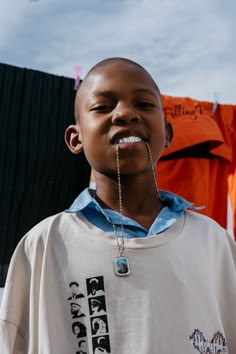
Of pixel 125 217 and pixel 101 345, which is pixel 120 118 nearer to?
pixel 125 217

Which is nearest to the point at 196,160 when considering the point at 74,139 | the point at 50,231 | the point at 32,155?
the point at 32,155

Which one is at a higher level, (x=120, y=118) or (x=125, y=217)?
(x=120, y=118)

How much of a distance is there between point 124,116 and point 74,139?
0.46 feet

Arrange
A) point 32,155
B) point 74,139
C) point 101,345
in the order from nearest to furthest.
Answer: point 101,345, point 74,139, point 32,155

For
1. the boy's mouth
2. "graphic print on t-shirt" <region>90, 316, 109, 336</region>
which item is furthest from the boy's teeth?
"graphic print on t-shirt" <region>90, 316, 109, 336</region>

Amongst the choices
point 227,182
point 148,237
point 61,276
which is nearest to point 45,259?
point 61,276

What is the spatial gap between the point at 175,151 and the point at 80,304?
40.6 inches

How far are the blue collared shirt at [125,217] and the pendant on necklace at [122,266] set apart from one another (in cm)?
4

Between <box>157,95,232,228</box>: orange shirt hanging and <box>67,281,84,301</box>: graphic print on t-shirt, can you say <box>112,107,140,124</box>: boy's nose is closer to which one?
<box>67,281,84,301</box>: graphic print on t-shirt

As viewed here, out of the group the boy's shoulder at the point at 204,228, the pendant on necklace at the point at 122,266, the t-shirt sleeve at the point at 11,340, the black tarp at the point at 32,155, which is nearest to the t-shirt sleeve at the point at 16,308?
the t-shirt sleeve at the point at 11,340

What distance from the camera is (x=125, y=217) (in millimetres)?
719

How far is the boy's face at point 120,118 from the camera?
715mm

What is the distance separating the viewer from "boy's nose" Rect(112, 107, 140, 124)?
0.71m

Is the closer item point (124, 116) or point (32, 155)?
point (124, 116)
